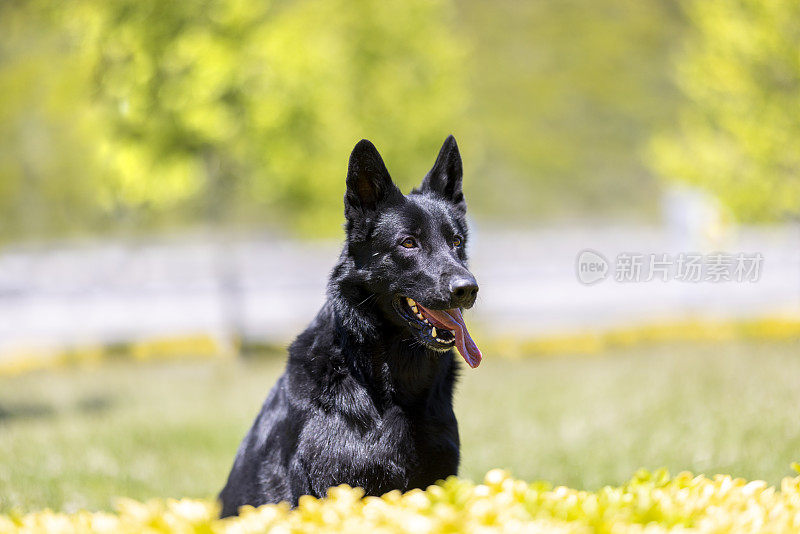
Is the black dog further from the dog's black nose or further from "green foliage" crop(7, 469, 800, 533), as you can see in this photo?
"green foliage" crop(7, 469, 800, 533)

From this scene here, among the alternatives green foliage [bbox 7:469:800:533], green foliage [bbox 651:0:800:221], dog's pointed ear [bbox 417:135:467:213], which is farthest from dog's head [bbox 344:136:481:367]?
green foliage [bbox 651:0:800:221]

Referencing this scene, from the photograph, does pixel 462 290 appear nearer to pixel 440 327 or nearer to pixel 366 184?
pixel 440 327

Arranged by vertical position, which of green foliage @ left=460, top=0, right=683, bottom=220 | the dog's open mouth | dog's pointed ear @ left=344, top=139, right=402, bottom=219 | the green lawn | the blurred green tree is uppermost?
green foliage @ left=460, top=0, right=683, bottom=220

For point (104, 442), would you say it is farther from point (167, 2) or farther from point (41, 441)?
point (167, 2)

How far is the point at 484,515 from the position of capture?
2.07 metres

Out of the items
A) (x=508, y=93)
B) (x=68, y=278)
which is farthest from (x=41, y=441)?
(x=508, y=93)

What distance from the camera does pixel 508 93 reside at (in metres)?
143

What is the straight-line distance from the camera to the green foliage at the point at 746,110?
11648mm

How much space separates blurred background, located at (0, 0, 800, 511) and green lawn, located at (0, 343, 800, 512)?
0.04m

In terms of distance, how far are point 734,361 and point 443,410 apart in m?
7.78

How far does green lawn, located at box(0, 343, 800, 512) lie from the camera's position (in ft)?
17.4

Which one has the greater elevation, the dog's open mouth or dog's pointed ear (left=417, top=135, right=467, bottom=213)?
dog's pointed ear (left=417, top=135, right=467, bottom=213)

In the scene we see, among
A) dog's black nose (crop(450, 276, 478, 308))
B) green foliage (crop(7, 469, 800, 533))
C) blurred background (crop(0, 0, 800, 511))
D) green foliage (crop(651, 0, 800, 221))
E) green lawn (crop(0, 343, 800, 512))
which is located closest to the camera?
green foliage (crop(7, 469, 800, 533))

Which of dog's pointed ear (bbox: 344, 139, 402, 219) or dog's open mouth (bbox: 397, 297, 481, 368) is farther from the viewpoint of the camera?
dog's pointed ear (bbox: 344, 139, 402, 219)
